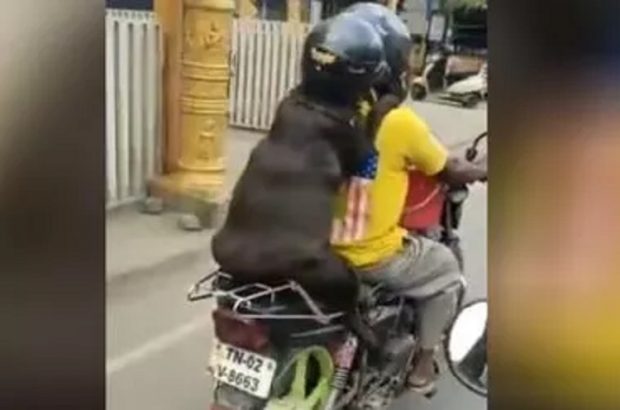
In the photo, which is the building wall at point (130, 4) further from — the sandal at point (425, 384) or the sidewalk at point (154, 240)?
the sandal at point (425, 384)

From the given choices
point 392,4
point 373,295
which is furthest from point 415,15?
point 373,295

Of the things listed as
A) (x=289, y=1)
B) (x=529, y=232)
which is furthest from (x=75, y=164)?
(x=529, y=232)

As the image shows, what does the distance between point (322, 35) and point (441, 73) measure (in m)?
0.10

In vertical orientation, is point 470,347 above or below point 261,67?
below

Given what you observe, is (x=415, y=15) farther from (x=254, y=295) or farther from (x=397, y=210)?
(x=254, y=295)

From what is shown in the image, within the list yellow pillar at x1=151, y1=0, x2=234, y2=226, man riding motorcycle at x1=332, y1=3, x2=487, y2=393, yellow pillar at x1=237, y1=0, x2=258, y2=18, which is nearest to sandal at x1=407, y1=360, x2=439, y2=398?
man riding motorcycle at x1=332, y1=3, x2=487, y2=393

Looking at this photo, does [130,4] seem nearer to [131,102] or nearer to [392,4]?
[131,102]

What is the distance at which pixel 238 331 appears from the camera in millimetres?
888

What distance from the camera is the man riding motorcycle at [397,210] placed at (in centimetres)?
84

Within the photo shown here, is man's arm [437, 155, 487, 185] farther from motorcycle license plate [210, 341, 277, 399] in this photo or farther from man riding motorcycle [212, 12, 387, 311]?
motorcycle license plate [210, 341, 277, 399]

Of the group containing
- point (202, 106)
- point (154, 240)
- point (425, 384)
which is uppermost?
point (202, 106)

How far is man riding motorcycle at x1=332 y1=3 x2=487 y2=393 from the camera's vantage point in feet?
2.75

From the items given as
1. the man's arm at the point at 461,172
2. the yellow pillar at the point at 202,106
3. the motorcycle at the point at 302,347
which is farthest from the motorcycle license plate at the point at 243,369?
the man's arm at the point at 461,172

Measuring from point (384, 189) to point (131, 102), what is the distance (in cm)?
23
